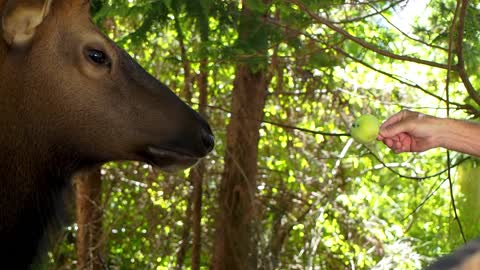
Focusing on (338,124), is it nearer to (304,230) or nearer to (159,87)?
(304,230)

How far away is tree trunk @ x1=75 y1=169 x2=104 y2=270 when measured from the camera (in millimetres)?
7738

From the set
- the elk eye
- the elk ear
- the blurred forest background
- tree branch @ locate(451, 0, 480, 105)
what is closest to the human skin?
tree branch @ locate(451, 0, 480, 105)

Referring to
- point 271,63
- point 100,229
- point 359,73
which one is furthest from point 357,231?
point 271,63

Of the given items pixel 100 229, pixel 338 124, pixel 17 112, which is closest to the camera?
pixel 17 112

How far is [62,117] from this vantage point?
3.39 metres

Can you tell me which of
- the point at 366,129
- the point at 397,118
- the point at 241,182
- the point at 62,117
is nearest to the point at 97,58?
the point at 62,117

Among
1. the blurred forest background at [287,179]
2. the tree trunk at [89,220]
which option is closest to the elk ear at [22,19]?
the blurred forest background at [287,179]

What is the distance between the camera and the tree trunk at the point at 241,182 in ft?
21.4

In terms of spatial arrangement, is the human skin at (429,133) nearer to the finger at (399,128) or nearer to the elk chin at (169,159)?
the finger at (399,128)

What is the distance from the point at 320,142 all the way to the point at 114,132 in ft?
19.5

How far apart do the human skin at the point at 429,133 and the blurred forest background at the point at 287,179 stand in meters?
2.31

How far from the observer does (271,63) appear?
585 cm

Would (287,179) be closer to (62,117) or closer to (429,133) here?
(62,117)

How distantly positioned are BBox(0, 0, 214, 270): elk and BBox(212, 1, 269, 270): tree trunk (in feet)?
9.88
